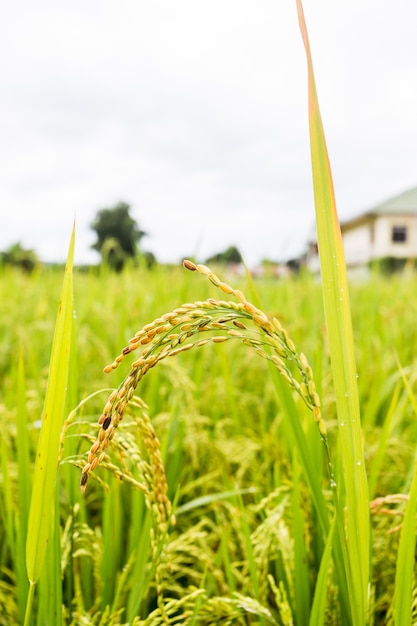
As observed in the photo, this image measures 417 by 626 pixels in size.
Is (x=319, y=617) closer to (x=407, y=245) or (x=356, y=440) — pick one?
(x=356, y=440)

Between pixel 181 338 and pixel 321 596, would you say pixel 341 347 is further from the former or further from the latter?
pixel 321 596

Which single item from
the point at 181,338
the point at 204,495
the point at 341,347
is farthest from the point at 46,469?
the point at 204,495

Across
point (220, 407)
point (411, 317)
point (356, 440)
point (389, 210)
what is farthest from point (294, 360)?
point (389, 210)

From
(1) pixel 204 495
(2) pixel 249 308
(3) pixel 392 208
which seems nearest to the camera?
(2) pixel 249 308

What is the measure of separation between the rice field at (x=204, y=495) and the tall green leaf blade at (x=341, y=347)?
0.03 meters

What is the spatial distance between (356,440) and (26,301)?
131 inches

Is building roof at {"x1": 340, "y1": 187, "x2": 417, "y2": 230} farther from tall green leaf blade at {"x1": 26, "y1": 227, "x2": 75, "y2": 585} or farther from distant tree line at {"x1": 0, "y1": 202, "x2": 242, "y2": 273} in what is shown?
tall green leaf blade at {"x1": 26, "y1": 227, "x2": 75, "y2": 585}

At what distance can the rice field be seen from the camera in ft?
2.62

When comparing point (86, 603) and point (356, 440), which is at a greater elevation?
point (356, 440)

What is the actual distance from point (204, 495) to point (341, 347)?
88 centimetres

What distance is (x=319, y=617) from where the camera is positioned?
78cm

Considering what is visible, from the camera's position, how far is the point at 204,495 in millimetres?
1441

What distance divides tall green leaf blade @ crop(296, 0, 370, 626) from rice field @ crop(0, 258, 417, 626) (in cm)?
3

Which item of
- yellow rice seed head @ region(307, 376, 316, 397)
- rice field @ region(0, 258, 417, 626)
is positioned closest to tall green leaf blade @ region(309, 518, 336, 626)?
rice field @ region(0, 258, 417, 626)
